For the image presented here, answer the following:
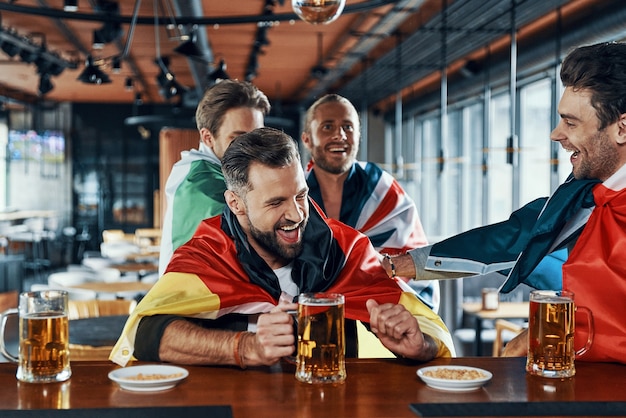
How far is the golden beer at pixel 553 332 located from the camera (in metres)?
1.86

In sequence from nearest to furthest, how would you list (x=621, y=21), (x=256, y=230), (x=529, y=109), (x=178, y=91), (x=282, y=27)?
(x=256, y=230) < (x=621, y=21) < (x=178, y=91) < (x=529, y=109) < (x=282, y=27)

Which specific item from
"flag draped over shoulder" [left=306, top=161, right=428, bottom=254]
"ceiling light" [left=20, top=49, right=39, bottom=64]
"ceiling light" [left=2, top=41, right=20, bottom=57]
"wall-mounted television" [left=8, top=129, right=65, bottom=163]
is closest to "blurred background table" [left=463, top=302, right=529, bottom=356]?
"flag draped over shoulder" [left=306, top=161, right=428, bottom=254]

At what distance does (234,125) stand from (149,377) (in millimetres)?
1517

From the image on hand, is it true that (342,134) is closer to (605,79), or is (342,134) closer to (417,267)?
(417,267)

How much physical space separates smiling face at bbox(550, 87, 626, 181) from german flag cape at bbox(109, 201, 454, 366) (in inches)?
22.3

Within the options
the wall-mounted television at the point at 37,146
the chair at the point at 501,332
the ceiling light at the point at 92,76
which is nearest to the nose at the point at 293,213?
the chair at the point at 501,332

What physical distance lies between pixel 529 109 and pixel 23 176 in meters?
13.4

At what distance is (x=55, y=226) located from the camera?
18.8 m

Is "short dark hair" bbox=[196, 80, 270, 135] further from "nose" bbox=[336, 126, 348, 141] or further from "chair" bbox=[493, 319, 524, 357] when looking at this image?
"chair" bbox=[493, 319, 524, 357]

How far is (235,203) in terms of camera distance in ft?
7.55

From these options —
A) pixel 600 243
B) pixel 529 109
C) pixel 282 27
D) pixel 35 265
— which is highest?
pixel 282 27

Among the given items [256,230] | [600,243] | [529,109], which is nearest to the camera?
[600,243]

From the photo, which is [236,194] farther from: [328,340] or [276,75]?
[276,75]

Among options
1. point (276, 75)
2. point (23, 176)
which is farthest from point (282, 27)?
point (23, 176)
